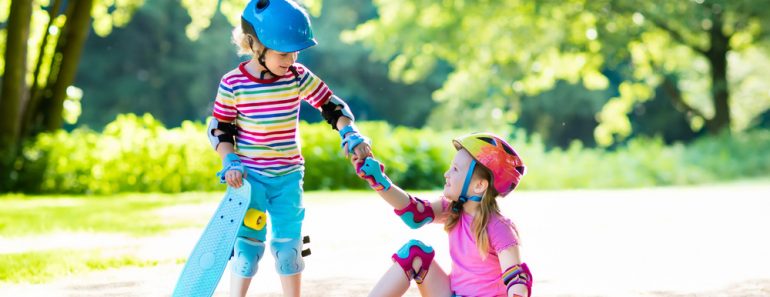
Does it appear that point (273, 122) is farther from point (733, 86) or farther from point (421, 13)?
point (733, 86)

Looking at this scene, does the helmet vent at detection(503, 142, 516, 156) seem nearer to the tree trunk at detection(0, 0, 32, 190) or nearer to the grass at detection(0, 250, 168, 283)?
the grass at detection(0, 250, 168, 283)

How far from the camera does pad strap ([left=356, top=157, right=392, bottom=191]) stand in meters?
3.60

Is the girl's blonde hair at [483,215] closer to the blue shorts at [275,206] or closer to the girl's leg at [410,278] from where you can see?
the girl's leg at [410,278]

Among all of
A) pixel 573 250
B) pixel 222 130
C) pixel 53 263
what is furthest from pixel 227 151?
pixel 573 250

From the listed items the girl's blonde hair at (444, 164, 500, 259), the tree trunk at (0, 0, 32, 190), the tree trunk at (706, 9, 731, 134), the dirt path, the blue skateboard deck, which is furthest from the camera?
the tree trunk at (706, 9, 731, 134)

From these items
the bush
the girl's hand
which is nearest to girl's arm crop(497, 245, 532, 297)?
the girl's hand

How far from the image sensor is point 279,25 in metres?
3.73

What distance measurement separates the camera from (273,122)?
3.84 meters

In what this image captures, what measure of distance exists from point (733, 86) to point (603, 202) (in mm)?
21959

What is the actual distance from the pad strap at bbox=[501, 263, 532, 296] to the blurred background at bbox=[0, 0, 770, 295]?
127 inches

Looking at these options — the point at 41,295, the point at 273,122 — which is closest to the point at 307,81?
the point at 273,122

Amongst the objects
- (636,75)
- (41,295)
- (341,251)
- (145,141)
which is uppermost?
(636,75)

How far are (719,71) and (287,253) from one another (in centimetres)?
2048

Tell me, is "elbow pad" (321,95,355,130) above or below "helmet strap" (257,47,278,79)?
below
